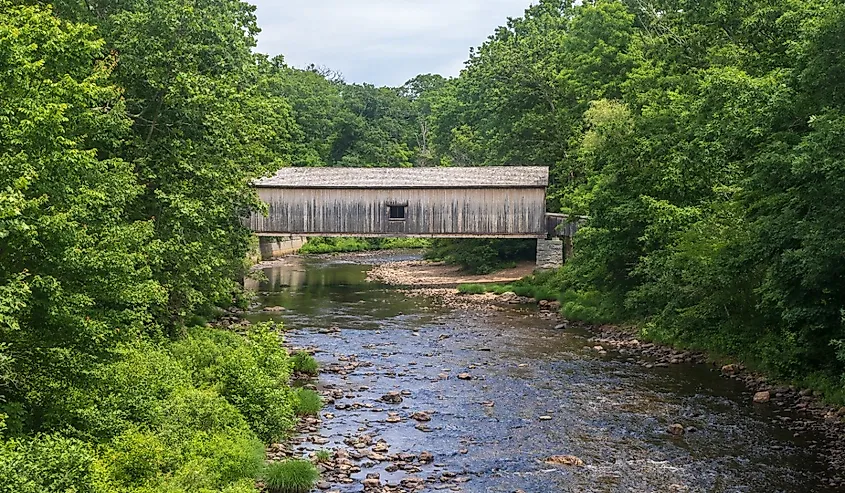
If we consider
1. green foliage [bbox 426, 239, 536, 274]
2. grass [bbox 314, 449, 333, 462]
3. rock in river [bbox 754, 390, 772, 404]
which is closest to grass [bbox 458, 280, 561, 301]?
green foliage [bbox 426, 239, 536, 274]

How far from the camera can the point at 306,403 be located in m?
13.9

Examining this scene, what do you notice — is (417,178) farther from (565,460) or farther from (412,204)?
(565,460)

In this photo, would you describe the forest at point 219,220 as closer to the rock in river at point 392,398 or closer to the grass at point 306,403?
the grass at point 306,403

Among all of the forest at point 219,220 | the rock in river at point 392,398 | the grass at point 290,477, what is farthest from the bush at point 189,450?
the rock in river at point 392,398

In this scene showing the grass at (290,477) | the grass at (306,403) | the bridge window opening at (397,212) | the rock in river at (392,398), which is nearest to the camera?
the grass at (290,477)

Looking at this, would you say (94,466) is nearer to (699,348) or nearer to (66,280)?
(66,280)

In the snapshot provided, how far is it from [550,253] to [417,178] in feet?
20.7

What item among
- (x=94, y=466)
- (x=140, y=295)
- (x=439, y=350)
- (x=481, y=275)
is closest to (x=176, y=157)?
(x=140, y=295)

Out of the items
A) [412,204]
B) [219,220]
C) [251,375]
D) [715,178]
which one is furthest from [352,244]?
[251,375]

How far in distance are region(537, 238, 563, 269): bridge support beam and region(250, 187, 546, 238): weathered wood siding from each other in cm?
68

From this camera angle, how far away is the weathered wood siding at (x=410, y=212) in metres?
32.1

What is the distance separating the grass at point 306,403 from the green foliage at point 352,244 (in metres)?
36.5

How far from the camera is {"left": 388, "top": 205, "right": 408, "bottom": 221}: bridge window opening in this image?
32928 mm

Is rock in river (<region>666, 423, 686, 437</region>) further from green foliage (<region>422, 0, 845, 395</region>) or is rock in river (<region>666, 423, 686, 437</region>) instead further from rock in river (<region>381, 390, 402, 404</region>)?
A: rock in river (<region>381, 390, 402, 404</region>)
